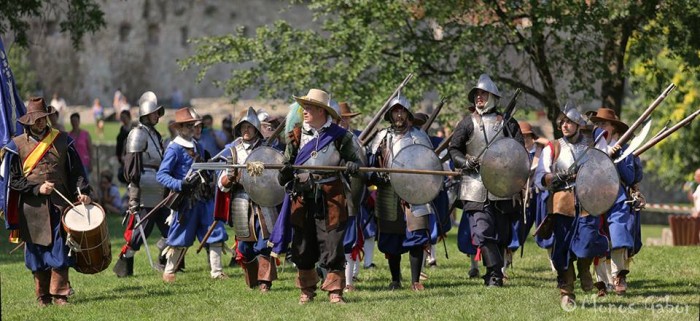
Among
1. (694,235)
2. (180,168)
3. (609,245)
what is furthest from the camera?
(694,235)

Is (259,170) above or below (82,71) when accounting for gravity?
below

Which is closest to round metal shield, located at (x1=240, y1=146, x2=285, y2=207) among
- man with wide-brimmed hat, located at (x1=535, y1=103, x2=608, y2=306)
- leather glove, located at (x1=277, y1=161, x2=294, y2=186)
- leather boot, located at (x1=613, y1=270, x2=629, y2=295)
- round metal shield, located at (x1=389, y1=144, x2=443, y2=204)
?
leather glove, located at (x1=277, y1=161, x2=294, y2=186)

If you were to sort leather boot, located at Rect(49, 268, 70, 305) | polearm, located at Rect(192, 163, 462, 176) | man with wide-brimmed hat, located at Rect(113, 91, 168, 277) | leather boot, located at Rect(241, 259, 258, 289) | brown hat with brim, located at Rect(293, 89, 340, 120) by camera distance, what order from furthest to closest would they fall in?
man with wide-brimmed hat, located at Rect(113, 91, 168, 277) → leather boot, located at Rect(241, 259, 258, 289) → leather boot, located at Rect(49, 268, 70, 305) → brown hat with brim, located at Rect(293, 89, 340, 120) → polearm, located at Rect(192, 163, 462, 176)

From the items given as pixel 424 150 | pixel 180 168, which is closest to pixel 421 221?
pixel 424 150

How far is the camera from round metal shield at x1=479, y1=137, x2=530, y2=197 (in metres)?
12.3

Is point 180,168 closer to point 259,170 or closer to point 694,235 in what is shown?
point 259,170

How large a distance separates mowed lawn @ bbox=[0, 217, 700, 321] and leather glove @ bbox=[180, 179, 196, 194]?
0.86 metres

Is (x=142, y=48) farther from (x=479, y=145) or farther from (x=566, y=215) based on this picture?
(x=566, y=215)

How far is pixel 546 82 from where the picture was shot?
22.5 metres

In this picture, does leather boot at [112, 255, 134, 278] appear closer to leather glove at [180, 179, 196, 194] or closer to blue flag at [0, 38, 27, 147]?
leather glove at [180, 179, 196, 194]

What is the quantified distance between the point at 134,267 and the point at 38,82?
5324 centimetres

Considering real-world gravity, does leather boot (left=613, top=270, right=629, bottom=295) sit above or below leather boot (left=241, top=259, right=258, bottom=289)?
below

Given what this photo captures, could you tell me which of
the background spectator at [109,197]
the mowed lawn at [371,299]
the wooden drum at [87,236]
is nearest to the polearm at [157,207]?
the mowed lawn at [371,299]

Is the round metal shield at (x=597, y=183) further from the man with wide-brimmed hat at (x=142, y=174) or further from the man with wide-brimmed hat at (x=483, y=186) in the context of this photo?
the man with wide-brimmed hat at (x=142, y=174)
